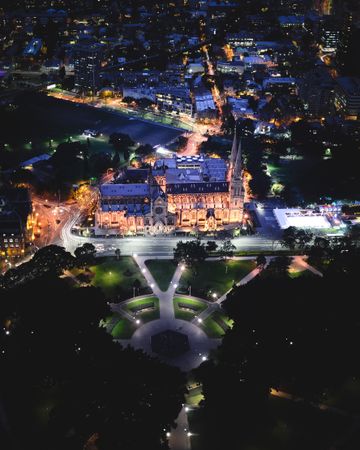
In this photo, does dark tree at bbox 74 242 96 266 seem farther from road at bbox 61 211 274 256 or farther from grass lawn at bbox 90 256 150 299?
road at bbox 61 211 274 256

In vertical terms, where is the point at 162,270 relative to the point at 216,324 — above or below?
above

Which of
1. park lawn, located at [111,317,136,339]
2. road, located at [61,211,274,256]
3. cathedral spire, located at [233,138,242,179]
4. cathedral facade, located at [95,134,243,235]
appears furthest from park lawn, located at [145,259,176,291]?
cathedral spire, located at [233,138,242,179]

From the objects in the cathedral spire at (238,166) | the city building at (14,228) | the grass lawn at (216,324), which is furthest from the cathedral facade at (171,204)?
the grass lawn at (216,324)

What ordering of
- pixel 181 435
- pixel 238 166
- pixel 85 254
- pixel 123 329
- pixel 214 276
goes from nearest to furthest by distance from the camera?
pixel 181 435 < pixel 123 329 < pixel 85 254 < pixel 214 276 < pixel 238 166

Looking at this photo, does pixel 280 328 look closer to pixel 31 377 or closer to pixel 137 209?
pixel 31 377

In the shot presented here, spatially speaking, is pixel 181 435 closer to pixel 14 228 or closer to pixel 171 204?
pixel 14 228

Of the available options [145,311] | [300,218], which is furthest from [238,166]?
[145,311]

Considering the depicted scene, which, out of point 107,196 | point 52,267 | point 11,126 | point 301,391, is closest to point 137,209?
point 107,196

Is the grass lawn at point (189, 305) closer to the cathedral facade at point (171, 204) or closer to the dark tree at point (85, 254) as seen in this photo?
the dark tree at point (85, 254)
